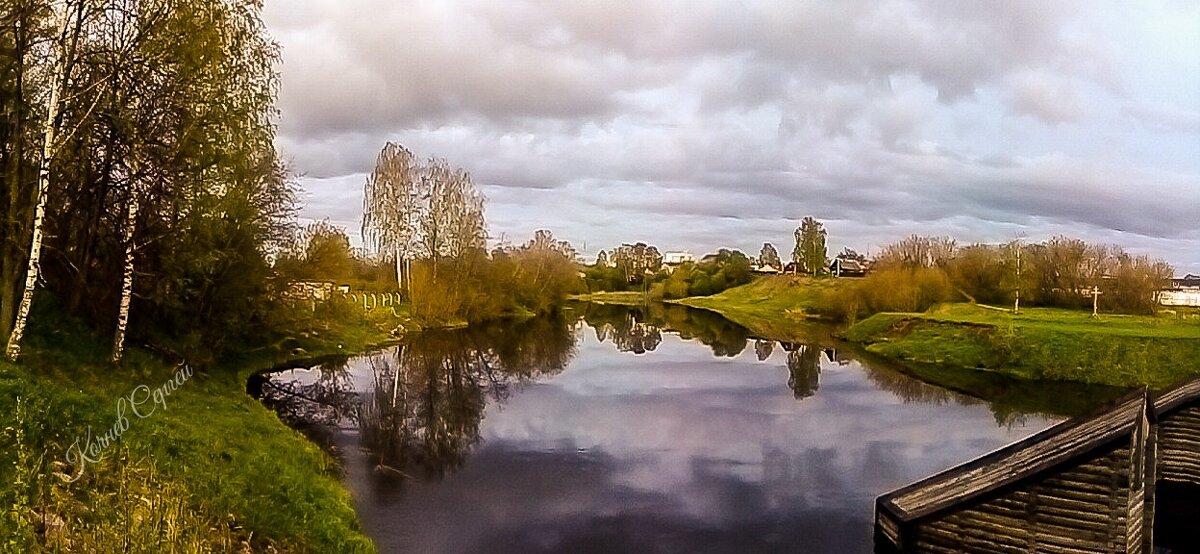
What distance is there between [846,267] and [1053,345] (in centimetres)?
7410

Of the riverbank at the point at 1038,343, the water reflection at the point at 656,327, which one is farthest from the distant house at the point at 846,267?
the riverbank at the point at 1038,343

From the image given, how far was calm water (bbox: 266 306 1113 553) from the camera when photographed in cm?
1445

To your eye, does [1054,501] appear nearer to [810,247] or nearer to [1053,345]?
[1053,345]

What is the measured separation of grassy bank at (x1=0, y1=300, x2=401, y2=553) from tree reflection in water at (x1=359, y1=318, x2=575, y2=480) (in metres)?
2.57

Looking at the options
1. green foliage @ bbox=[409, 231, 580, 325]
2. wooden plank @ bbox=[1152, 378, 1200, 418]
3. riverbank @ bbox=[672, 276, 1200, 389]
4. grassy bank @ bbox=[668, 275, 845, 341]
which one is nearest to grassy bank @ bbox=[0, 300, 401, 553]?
wooden plank @ bbox=[1152, 378, 1200, 418]

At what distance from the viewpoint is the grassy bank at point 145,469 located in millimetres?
7516

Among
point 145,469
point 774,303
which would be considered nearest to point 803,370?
point 145,469

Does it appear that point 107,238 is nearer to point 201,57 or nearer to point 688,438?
point 201,57

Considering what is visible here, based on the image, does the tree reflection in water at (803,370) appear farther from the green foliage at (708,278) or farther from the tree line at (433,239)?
the green foliage at (708,278)

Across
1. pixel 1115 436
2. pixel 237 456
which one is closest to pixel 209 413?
pixel 237 456

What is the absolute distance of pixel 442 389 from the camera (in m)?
29.2

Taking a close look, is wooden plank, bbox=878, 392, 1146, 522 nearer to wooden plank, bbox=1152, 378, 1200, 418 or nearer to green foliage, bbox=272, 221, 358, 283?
wooden plank, bbox=1152, 378, 1200, 418

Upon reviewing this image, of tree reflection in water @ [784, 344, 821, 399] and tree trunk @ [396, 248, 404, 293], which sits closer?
tree reflection in water @ [784, 344, 821, 399]

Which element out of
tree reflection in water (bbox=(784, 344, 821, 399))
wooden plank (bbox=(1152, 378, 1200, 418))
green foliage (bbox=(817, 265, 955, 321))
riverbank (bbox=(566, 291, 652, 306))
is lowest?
tree reflection in water (bbox=(784, 344, 821, 399))
